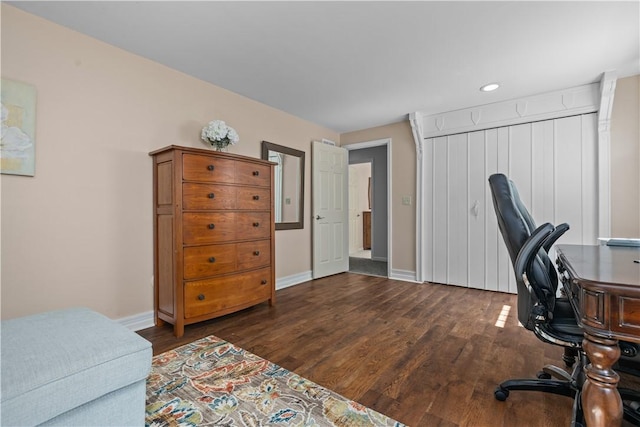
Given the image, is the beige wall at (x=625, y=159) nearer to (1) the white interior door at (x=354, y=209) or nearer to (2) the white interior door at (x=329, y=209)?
(2) the white interior door at (x=329, y=209)

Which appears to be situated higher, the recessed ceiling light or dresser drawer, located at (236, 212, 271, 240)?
the recessed ceiling light

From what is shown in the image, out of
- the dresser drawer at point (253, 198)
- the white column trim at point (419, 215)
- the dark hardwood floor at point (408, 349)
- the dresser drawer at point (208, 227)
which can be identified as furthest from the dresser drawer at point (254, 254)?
the white column trim at point (419, 215)

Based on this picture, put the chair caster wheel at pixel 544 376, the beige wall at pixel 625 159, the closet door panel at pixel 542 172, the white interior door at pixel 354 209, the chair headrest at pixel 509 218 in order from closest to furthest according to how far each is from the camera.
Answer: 1. the chair headrest at pixel 509 218
2. the chair caster wheel at pixel 544 376
3. the beige wall at pixel 625 159
4. the closet door panel at pixel 542 172
5. the white interior door at pixel 354 209

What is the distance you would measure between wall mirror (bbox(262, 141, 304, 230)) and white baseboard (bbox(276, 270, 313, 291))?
0.67 m

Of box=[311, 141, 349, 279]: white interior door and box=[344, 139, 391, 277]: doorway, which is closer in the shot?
box=[311, 141, 349, 279]: white interior door

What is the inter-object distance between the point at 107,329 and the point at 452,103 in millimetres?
3884

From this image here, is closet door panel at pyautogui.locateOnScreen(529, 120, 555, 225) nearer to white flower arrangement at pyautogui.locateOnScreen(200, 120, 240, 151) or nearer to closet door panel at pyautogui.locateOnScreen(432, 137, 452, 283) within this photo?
closet door panel at pyautogui.locateOnScreen(432, 137, 452, 283)

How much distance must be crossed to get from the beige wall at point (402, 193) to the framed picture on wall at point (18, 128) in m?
3.84

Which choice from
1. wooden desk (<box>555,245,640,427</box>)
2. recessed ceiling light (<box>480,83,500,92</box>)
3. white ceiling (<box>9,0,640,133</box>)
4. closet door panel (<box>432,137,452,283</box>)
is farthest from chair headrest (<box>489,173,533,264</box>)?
closet door panel (<box>432,137,452,283</box>)

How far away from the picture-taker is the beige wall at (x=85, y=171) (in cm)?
188

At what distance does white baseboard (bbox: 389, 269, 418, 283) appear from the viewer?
4.07 metres

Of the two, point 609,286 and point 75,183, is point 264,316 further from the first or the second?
point 609,286

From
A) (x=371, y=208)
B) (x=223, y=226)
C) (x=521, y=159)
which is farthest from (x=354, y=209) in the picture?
(x=223, y=226)

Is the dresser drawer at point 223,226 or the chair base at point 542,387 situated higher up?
the dresser drawer at point 223,226
